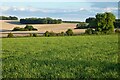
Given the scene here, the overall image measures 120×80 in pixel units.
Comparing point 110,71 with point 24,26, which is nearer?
point 110,71

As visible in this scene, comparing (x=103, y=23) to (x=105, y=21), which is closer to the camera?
(x=103, y=23)

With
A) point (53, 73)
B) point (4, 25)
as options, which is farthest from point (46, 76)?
point (4, 25)

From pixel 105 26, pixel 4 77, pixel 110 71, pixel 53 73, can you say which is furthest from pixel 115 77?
pixel 105 26

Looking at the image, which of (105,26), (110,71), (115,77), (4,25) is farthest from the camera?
(105,26)

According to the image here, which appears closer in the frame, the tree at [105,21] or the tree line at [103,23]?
the tree line at [103,23]

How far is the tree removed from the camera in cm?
10559

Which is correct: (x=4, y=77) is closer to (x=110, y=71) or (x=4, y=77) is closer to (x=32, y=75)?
(x=32, y=75)

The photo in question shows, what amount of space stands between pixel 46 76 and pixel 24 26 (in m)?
85.6

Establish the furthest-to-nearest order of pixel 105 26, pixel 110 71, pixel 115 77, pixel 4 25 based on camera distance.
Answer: pixel 105 26, pixel 4 25, pixel 110 71, pixel 115 77

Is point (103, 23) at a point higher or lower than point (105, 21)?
lower

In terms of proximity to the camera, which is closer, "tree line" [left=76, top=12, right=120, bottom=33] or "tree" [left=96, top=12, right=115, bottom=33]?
"tree line" [left=76, top=12, right=120, bottom=33]

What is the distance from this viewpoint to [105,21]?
110 meters

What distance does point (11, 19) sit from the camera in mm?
97438

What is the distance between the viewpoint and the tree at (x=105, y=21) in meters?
106
